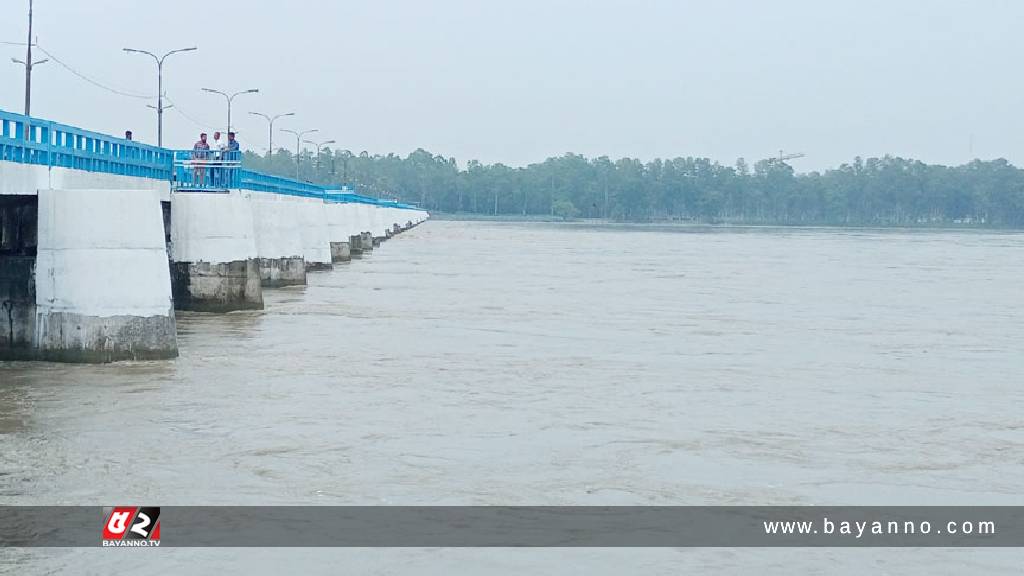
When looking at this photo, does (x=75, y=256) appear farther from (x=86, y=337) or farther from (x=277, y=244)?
(x=277, y=244)

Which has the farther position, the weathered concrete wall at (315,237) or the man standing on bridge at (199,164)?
the weathered concrete wall at (315,237)

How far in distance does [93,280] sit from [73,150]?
3438mm

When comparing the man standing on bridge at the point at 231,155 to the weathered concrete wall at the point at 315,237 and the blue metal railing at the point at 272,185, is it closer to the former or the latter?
the blue metal railing at the point at 272,185

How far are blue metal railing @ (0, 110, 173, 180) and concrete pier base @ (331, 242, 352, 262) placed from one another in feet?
122

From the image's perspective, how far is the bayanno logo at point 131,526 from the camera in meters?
11.9

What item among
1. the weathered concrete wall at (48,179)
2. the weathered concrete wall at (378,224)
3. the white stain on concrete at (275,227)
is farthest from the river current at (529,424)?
the weathered concrete wall at (378,224)

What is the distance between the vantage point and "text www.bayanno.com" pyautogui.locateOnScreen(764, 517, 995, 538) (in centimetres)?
1253

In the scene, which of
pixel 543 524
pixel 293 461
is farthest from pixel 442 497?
pixel 293 461

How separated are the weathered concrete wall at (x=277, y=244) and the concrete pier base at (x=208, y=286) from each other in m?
11.2

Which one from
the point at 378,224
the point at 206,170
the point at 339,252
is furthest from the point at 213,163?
the point at 378,224

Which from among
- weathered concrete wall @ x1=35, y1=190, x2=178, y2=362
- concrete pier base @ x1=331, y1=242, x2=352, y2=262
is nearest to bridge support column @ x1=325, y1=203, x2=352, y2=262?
concrete pier base @ x1=331, y1=242, x2=352, y2=262

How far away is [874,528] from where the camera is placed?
1263 centimetres

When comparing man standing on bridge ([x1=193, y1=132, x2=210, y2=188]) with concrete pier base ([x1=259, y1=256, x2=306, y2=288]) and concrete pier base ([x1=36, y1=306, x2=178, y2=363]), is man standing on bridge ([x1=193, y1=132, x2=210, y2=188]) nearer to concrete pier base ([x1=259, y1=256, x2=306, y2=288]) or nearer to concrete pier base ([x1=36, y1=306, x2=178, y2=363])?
→ concrete pier base ([x1=259, y1=256, x2=306, y2=288])
